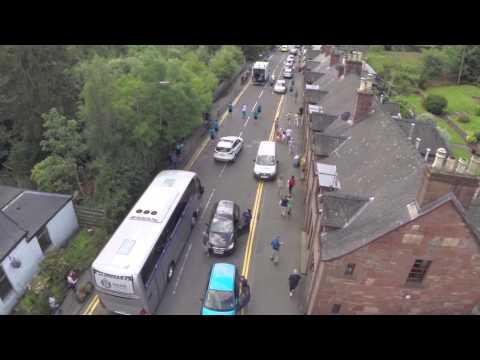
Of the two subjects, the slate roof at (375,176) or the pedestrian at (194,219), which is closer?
the slate roof at (375,176)

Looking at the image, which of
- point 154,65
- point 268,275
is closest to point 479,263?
point 268,275

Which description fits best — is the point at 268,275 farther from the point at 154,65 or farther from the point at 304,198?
the point at 154,65

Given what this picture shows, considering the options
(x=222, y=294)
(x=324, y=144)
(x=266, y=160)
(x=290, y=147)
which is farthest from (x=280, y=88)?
(x=222, y=294)

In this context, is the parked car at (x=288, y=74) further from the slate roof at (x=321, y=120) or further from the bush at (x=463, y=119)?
the slate roof at (x=321, y=120)

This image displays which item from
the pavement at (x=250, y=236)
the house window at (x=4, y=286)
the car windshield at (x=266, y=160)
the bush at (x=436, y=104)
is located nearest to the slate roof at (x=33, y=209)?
the house window at (x=4, y=286)

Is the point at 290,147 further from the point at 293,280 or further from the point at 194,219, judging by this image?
the point at 293,280

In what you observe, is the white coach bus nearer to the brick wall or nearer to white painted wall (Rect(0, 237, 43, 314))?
white painted wall (Rect(0, 237, 43, 314))
